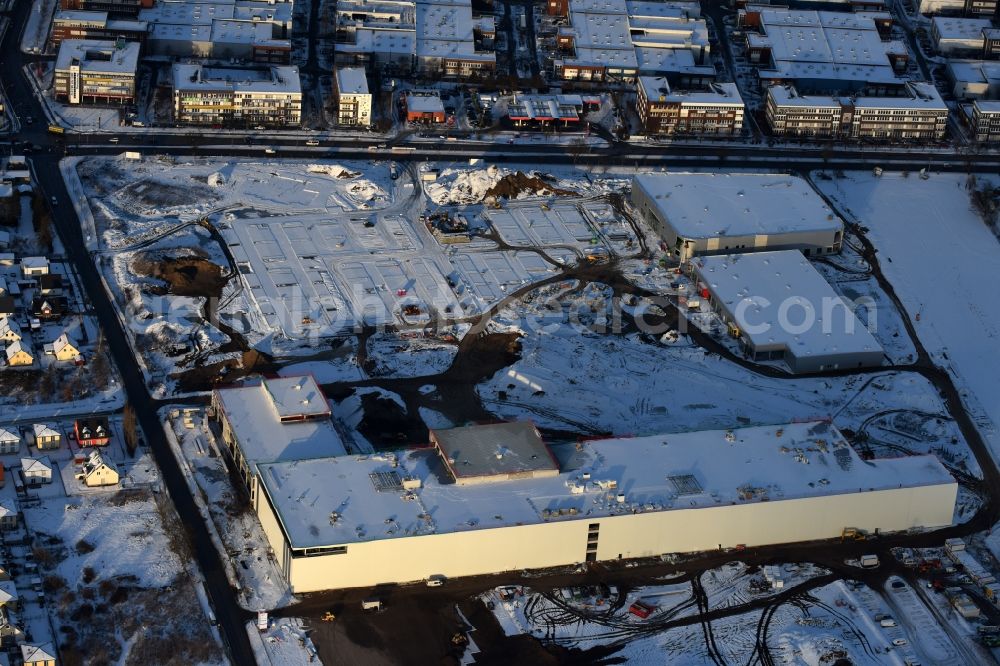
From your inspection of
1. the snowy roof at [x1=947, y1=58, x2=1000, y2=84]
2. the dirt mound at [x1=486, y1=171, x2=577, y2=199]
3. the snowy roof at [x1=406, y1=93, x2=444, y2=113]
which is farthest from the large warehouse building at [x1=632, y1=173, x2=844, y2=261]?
the snowy roof at [x1=947, y1=58, x2=1000, y2=84]

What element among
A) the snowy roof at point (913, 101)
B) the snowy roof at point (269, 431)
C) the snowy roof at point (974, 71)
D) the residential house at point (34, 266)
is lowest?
the residential house at point (34, 266)

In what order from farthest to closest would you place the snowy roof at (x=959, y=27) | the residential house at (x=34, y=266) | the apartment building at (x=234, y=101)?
the snowy roof at (x=959, y=27), the apartment building at (x=234, y=101), the residential house at (x=34, y=266)

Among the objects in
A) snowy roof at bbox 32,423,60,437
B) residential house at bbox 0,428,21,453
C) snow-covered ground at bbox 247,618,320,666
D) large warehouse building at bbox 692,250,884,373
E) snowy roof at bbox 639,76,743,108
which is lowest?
snow-covered ground at bbox 247,618,320,666

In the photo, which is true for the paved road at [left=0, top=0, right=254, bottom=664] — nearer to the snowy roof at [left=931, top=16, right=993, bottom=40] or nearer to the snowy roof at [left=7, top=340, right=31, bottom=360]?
the snowy roof at [left=7, top=340, right=31, bottom=360]

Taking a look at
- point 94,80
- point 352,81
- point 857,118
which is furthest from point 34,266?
point 857,118

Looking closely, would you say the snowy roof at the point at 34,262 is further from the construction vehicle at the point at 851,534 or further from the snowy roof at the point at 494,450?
the construction vehicle at the point at 851,534

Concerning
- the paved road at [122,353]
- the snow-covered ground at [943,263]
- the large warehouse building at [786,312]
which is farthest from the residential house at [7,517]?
the snow-covered ground at [943,263]
